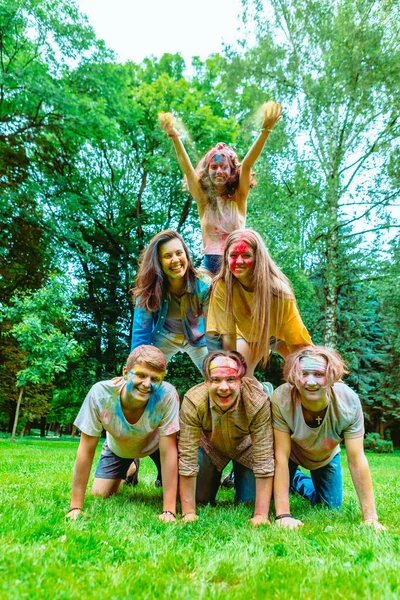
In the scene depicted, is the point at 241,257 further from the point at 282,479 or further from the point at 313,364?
the point at 282,479

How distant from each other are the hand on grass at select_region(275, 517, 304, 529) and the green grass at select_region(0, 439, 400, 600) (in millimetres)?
73

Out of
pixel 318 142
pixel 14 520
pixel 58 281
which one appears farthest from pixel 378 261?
pixel 14 520

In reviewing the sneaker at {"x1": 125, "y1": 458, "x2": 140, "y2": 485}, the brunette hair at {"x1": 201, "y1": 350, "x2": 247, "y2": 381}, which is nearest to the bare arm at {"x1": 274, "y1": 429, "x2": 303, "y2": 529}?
the brunette hair at {"x1": 201, "y1": 350, "x2": 247, "y2": 381}

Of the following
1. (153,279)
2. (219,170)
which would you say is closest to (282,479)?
(153,279)

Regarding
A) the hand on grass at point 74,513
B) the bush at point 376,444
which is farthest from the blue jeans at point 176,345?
the bush at point 376,444

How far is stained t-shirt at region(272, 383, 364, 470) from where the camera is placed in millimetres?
4047

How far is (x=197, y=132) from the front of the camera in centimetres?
2020

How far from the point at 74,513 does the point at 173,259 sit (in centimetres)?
231

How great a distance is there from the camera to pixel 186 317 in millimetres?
5027

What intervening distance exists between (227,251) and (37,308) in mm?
11408

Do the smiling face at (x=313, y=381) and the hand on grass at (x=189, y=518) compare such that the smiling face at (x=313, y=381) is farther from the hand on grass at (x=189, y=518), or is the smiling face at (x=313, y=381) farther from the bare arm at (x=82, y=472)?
the bare arm at (x=82, y=472)

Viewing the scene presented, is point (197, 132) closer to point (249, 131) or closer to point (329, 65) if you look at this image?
point (249, 131)

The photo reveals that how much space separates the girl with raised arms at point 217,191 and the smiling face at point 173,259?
65cm

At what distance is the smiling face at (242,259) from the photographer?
4266mm
